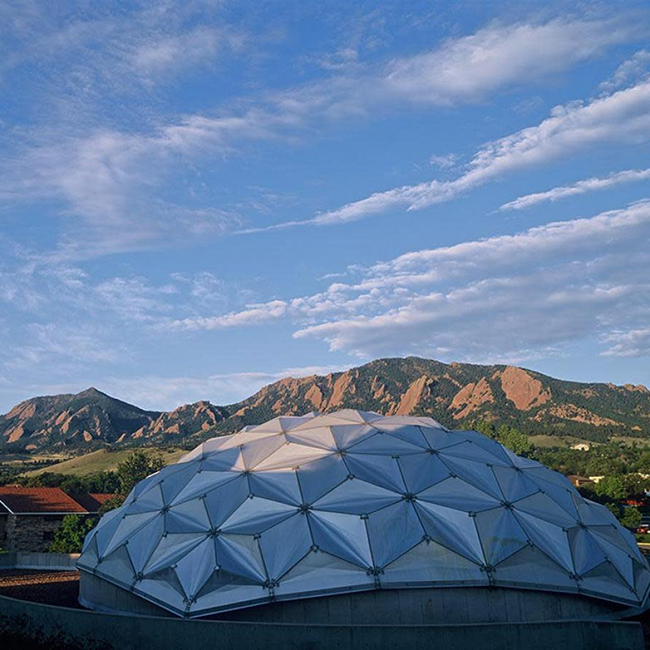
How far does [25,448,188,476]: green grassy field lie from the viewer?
130 m

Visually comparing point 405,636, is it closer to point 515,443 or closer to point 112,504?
point 112,504

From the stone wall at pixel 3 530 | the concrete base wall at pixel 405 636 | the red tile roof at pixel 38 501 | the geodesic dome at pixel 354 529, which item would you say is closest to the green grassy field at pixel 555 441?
the red tile roof at pixel 38 501

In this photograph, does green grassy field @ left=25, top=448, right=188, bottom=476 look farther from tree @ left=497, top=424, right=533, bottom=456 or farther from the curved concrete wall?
the curved concrete wall

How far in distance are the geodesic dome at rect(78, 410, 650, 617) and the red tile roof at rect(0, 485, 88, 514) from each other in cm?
3260

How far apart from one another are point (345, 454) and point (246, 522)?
4196mm

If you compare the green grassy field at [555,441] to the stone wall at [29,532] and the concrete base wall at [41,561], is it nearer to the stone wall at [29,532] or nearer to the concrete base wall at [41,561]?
the stone wall at [29,532]

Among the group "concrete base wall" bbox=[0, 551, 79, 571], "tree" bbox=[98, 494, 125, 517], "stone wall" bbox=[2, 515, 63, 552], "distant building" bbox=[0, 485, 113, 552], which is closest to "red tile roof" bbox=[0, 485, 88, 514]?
"distant building" bbox=[0, 485, 113, 552]

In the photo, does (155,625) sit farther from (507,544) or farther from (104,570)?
(507,544)

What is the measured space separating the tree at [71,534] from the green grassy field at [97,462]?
8025cm

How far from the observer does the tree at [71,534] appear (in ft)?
149

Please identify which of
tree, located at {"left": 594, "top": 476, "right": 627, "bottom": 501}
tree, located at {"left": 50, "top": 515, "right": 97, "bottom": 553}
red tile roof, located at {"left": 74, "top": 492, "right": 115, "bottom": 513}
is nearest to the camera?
tree, located at {"left": 50, "top": 515, "right": 97, "bottom": 553}

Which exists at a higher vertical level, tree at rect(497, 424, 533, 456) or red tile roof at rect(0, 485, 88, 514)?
tree at rect(497, 424, 533, 456)

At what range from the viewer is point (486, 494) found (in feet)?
63.5

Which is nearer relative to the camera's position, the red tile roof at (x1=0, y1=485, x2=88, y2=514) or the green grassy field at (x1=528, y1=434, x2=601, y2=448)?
the red tile roof at (x1=0, y1=485, x2=88, y2=514)
